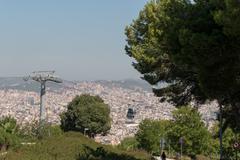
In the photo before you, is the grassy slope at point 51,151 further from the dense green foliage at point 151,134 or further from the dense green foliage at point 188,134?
the dense green foliage at point 151,134

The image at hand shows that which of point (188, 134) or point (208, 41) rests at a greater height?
point (208, 41)

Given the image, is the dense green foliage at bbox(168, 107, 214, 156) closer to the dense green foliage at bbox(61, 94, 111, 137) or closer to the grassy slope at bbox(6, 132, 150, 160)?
the dense green foliage at bbox(61, 94, 111, 137)

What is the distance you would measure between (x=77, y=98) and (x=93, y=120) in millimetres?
4015

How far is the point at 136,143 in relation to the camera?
7556 cm

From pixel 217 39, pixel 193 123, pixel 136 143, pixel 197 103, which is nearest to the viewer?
pixel 217 39

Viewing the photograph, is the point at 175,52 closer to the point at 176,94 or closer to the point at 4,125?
the point at 176,94

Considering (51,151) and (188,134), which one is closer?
(51,151)

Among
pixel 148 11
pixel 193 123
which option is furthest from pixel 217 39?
pixel 193 123

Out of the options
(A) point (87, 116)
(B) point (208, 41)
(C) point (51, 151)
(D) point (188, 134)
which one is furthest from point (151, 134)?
(B) point (208, 41)

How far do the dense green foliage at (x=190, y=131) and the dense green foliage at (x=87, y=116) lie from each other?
43.9 ft

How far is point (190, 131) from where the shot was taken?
57375mm

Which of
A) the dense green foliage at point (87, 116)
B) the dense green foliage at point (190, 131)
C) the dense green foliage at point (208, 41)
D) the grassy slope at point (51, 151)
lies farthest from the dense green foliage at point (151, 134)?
the dense green foliage at point (208, 41)

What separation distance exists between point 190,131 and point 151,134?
11176 mm

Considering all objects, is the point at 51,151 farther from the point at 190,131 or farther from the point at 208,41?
the point at 190,131
